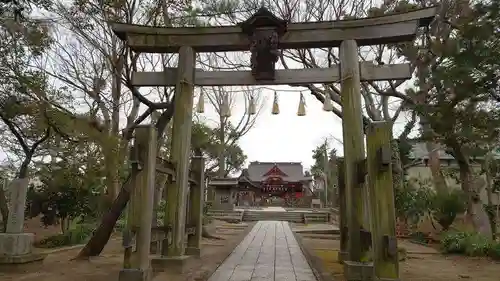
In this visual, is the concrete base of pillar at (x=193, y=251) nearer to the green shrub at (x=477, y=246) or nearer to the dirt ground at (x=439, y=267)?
the dirt ground at (x=439, y=267)

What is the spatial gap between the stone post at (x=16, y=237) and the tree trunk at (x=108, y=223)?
4.03ft

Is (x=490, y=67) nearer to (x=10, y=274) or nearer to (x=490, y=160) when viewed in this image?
(x=10, y=274)

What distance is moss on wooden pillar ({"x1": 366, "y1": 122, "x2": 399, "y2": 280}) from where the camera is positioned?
200 inches

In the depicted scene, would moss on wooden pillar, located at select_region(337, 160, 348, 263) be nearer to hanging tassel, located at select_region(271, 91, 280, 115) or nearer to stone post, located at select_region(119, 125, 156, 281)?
hanging tassel, located at select_region(271, 91, 280, 115)

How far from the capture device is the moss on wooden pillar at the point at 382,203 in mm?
5078

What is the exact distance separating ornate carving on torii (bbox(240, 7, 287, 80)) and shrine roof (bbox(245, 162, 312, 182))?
3252 cm

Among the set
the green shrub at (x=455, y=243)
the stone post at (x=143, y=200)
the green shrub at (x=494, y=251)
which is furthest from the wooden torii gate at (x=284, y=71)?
the green shrub at (x=455, y=243)

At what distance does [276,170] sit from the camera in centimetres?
4006

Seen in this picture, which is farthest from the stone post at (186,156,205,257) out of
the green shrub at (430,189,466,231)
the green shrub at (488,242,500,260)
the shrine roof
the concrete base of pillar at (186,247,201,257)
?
the shrine roof

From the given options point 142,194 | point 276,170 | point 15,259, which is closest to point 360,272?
point 142,194

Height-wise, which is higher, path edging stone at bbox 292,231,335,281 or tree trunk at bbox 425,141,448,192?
tree trunk at bbox 425,141,448,192

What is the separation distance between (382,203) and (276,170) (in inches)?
1375

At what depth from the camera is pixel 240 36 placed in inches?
306

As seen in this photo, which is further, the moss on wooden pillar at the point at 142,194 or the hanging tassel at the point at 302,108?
the hanging tassel at the point at 302,108
